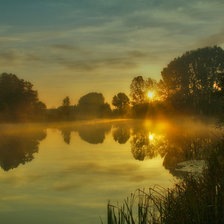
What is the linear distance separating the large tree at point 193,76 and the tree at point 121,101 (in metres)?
35.5

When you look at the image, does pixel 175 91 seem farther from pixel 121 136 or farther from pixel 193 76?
pixel 121 136

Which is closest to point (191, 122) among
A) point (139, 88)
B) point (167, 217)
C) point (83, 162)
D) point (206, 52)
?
point (206, 52)

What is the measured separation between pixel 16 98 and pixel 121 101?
46514 millimetres

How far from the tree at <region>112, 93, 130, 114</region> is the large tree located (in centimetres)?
3555

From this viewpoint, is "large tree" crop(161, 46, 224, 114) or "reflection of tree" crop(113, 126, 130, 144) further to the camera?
"large tree" crop(161, 46, 224, 114)

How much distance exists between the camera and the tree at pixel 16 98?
66.6 metres

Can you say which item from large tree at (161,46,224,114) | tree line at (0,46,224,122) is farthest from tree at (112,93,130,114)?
large tree at (161,46,224,114)

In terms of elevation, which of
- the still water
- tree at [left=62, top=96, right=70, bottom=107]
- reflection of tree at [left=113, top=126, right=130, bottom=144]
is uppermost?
tree at [left=62, top=96, right=70, bottom=107]

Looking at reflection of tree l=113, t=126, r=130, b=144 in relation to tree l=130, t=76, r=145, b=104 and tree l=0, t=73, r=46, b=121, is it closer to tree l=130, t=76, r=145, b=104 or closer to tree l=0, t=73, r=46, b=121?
tree l=0, t=73, r=46, b=121

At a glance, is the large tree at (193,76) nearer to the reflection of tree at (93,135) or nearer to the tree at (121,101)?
the reflection of tree at (93,135)

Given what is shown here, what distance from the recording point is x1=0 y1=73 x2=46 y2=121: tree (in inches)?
2623

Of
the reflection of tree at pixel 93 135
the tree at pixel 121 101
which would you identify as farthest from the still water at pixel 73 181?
the tree at pixel 121 101

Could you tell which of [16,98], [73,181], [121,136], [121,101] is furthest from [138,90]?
[73,181]

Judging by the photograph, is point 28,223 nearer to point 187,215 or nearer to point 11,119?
point 187,215
